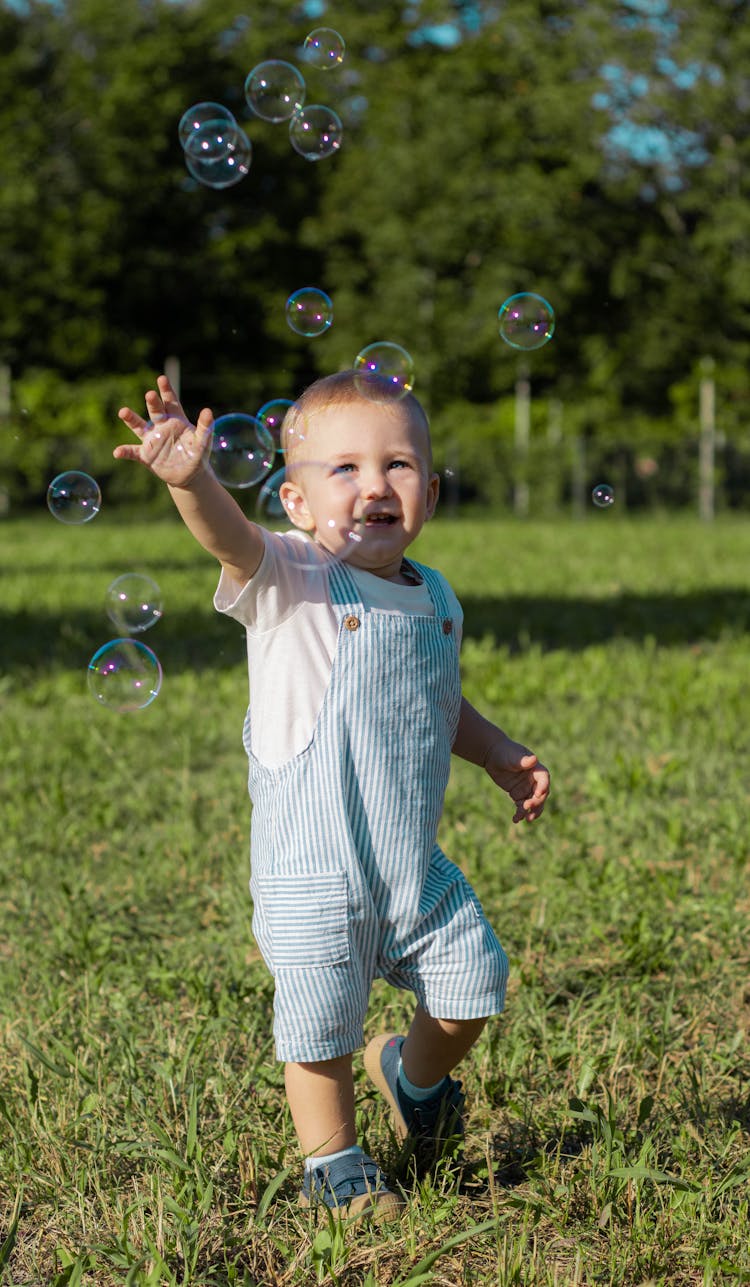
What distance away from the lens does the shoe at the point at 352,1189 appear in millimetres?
2373

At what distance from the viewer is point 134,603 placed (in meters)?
3.42

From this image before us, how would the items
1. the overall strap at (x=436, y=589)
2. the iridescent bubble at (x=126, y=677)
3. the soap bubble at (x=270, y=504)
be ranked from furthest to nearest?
the iridescent bubble at (x=126, y=677) → the soap bubble at (x=270, y=504) → the overall strap at (x=436, y=589)

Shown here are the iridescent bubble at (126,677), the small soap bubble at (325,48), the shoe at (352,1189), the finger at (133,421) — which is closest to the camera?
the finger at (133,421)

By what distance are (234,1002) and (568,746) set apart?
268cm

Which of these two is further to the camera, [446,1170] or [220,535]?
[446,1170]

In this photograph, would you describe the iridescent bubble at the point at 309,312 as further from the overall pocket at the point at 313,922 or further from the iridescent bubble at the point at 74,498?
the overall pocket at the point at 313,922

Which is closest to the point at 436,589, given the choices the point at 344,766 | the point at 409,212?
the point at 344,766

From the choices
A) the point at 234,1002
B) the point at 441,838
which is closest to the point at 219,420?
the point at 234,1002

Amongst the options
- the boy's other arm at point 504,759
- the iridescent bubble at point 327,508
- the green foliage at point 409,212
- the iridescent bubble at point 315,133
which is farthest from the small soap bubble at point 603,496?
the green foliage at point 409,212

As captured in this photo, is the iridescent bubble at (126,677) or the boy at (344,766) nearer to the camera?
the boy at (344,766)

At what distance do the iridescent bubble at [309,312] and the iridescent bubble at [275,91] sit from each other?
681mm

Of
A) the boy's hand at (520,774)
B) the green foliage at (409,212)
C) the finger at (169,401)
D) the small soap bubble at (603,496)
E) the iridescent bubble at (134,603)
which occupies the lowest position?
the boy's hand at (520,774)

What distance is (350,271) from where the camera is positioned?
1401 inches

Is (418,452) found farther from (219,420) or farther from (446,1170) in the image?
(446,1170)
